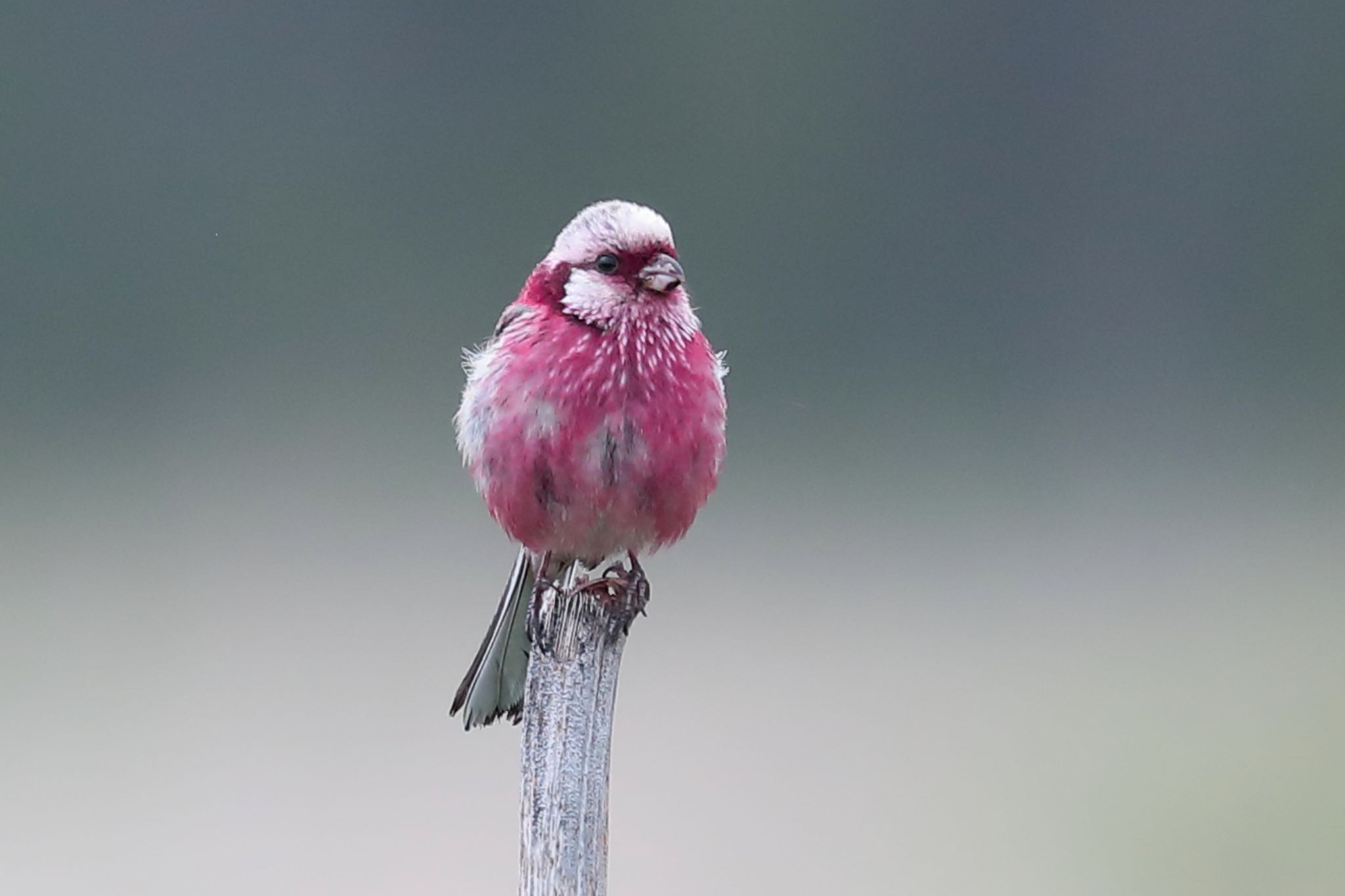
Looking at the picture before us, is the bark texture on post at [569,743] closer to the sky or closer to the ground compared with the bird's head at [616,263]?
closer to the ground

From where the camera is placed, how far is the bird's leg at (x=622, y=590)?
11.1 feet

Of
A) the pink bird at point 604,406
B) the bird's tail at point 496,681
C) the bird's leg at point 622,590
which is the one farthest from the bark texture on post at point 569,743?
the bird's tail at point 496,681

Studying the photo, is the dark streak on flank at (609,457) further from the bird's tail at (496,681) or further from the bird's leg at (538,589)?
the bird's tail at (496,681)

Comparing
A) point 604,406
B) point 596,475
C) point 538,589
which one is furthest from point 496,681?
point 604,406

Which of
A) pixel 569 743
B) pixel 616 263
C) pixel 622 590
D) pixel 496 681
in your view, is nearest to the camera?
pixel 569 743

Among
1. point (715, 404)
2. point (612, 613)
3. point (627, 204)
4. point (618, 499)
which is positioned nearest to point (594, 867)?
point (612, 613)

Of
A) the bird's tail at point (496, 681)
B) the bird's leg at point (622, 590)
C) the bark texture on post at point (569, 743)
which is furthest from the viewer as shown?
the bird's tail at point (496, 681)

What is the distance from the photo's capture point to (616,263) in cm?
375

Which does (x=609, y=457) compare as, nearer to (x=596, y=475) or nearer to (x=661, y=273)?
(x=596, y=475)

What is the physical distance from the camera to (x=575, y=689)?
3.22 meters

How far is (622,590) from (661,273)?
778mm

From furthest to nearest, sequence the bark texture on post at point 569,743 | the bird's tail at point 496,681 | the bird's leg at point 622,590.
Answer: the bird's tail at point 496,681 → the bird's leg at point 622,590 → the bark texture on post at point 569,743

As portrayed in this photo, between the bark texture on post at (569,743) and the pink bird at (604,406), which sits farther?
the pink bird at (604,406)

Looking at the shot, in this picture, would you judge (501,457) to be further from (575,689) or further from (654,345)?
(575,689)
